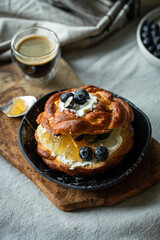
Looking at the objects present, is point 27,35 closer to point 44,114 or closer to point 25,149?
point 44,114

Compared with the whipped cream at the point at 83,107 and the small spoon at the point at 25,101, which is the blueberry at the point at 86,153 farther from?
the small spoon at the point at 25,101

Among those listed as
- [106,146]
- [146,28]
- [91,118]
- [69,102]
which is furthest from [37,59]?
[146,28]

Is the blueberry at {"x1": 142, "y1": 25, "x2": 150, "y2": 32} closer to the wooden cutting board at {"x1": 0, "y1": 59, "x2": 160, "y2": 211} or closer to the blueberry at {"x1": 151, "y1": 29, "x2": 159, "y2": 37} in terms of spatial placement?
the blueberry at {"x1": 151, "y1": 29, "x2": 159, "y2": 37}

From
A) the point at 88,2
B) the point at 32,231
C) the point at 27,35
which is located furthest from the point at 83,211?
the point at 88,2

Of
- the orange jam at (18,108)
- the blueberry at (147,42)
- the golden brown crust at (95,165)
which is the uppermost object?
the blueberry at (147,42)

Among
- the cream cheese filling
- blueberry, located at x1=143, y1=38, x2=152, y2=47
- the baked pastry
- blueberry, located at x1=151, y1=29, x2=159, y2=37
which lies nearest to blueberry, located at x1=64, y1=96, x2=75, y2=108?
the baked pastry

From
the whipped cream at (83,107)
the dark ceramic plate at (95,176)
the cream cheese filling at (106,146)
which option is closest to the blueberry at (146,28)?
the dark ceramic plate at (95,176)

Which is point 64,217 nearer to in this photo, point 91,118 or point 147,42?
point 91,118
